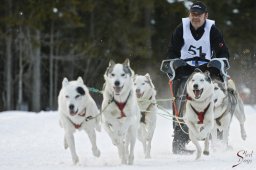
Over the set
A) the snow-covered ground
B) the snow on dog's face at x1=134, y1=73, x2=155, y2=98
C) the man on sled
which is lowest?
the snow-covered ground

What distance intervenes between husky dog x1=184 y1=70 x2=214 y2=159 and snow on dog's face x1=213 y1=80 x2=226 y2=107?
0.74m

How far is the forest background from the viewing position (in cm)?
2136

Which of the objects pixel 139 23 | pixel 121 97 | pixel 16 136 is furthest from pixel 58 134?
pixel 139 23

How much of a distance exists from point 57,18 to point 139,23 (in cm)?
502

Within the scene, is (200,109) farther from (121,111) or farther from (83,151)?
(83,151)

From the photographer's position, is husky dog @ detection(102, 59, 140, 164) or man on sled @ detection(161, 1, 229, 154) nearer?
husky dog @ detection(102, 59, 140, 164)

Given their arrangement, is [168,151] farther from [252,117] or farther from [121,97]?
[252,117]

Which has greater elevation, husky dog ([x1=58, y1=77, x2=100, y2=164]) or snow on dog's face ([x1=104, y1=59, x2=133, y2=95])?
snow on dog's face ([x1=104, y1=59, x2=133, y2=95])

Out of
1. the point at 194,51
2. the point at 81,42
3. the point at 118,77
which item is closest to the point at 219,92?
the point at 194,51

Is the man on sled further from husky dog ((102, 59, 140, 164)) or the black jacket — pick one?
husky dog ((102, 59, 140, 164))

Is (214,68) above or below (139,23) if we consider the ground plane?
below

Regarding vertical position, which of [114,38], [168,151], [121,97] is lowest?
[168,151]

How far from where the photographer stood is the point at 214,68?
7680 millimetres

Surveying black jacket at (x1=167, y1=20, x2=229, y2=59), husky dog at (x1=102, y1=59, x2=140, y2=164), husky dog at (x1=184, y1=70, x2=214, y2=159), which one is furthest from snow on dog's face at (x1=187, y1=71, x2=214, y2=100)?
husky dog at (x1=102, y1=59, x2=140, y2=164)
